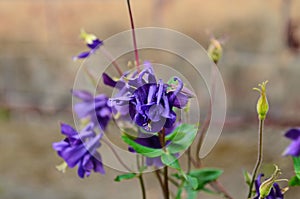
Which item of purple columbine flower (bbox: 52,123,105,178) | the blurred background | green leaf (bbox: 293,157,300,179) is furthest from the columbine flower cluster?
the blurred background

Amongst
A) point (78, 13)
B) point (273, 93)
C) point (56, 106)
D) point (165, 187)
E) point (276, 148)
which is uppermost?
point (78, 13)

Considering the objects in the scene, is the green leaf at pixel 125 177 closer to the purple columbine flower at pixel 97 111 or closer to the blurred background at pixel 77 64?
the purple columbine flower at pixel 97 111

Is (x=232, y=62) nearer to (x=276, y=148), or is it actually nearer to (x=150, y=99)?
(x=276, y=148)

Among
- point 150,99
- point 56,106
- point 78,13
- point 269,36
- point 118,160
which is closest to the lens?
point 150,99

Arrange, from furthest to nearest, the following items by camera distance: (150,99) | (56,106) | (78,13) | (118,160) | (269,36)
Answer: (56,106), (78,13), (269,36), (118,160), (150,99)

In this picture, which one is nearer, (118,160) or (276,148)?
(118,160)

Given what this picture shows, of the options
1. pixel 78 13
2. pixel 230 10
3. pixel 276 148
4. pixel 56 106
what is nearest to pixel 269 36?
pixel 230 10

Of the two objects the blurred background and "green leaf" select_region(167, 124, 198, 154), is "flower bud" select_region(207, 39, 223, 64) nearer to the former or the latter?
"green leaf" select_region(167, 124, 198, 154)
